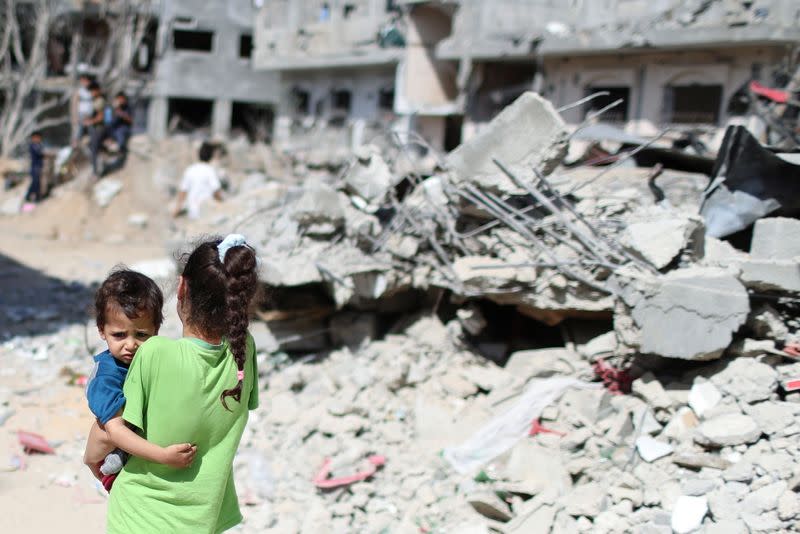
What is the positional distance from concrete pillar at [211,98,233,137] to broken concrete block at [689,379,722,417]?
23137 mm

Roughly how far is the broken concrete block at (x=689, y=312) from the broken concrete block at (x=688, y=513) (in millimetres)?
914

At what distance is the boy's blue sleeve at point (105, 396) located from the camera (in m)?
2.11

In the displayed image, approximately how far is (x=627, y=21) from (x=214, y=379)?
47.3ft

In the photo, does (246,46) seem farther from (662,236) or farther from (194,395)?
(194,395)

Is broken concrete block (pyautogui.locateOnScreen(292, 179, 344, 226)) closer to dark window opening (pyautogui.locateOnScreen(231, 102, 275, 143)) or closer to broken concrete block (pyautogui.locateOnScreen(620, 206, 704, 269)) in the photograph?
broken concrete block (pyautogui.locateOnScreen(620, 206, 704, 269))

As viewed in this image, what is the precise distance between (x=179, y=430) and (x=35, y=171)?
14.8 m

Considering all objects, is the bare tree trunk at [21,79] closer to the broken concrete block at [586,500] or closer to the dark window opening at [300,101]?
the dark window opening at [300,101]

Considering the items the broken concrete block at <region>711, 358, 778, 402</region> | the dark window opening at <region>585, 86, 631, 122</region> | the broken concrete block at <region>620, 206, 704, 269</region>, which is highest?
the dark window opening at <region>585, 86, 631, 122</region>

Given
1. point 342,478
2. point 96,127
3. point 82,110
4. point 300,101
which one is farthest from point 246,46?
point 342,478

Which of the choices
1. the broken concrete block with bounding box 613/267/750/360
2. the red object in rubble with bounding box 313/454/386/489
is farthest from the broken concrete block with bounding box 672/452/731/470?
the red object in rubble with bounding box 313/454/386/489

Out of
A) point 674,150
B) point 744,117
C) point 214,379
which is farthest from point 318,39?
point 214,379

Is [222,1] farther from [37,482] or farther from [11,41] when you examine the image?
[37,482]

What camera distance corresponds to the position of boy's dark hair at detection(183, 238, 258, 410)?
2170 millimetres

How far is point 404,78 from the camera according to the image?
63.1 ft
